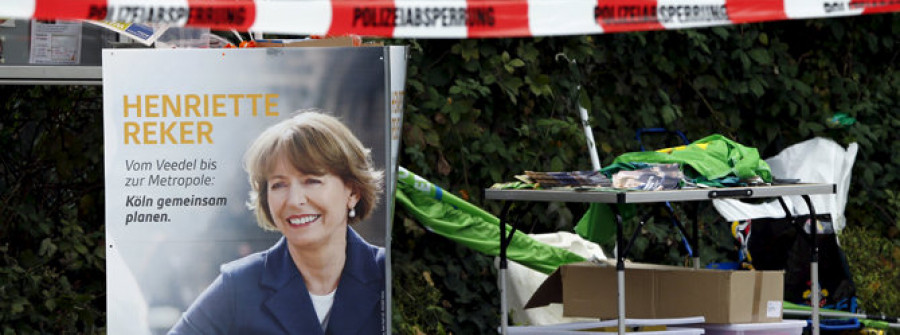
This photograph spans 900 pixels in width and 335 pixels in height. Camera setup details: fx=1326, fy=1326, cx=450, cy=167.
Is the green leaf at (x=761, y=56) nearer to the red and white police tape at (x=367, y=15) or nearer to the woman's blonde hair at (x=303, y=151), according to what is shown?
the woman's blonde hair at (x=303, y=151)

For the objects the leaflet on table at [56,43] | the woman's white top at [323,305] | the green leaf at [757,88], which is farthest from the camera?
the green leaf at [757,88]

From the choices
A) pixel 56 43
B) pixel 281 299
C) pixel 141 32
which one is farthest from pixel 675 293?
pixel 56 43

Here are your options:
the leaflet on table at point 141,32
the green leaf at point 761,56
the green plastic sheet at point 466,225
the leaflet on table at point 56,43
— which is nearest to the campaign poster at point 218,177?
the leaflet on table at point 141,32

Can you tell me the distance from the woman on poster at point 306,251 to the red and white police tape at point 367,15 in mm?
1563

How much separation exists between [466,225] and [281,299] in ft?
7.15

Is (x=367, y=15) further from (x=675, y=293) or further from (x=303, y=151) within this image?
(x=675, y=293)

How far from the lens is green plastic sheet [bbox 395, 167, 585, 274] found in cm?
631

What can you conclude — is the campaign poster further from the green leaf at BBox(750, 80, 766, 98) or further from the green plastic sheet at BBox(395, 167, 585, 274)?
the green leaf at BBox(750, 80, 766, 98)

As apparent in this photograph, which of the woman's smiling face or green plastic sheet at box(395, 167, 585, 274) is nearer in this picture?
the woman's smiling face

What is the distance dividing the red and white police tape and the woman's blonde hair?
1.53 meters

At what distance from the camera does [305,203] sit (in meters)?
4.29

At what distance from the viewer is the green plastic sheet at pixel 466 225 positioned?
6.31m

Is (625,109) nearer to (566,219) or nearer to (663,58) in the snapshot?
(663,58)

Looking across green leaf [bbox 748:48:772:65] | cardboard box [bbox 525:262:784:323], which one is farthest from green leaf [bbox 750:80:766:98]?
cardboard box [bbox 525:262:784:323]
